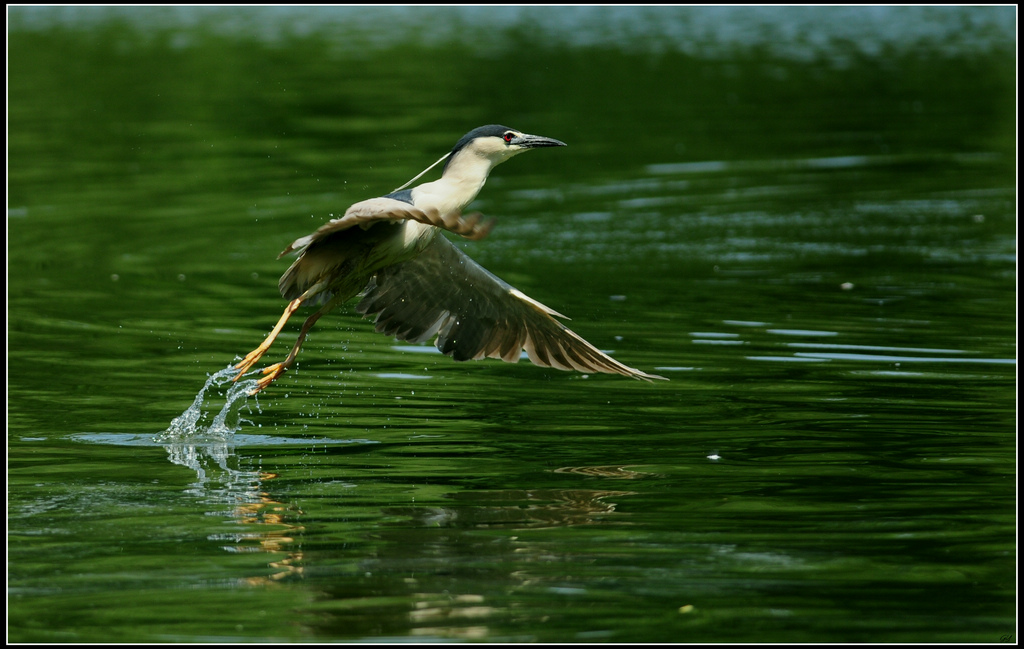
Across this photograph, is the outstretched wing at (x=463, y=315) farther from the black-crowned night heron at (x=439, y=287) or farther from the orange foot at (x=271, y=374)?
the orange foot at (x=271, y=374)

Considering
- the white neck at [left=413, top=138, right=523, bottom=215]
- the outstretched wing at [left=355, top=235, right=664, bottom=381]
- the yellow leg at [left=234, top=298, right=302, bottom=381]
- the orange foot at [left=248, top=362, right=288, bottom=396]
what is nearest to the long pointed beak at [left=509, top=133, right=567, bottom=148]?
the white neck at [left=413, top=138, right=523, bottom=215]

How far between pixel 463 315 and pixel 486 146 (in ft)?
4.13

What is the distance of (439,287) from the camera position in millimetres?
8938

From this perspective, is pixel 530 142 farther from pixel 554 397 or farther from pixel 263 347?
pixel 263 347

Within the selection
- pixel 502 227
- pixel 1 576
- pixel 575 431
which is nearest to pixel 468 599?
pixel 1 576

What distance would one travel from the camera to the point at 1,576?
6004 millimetres

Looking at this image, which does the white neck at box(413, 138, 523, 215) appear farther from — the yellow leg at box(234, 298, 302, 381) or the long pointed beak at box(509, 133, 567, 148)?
the yellow leg at box(234, 298, 302, 381)

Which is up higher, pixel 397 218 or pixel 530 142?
pixel 530 142

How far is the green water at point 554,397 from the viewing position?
18.6 ft

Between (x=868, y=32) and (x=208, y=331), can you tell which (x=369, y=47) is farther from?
(x=208, y=331)

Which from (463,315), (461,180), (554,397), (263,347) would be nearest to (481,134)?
(461,180)

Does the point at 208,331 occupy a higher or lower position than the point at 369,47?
lower

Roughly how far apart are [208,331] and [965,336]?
5.78 meters

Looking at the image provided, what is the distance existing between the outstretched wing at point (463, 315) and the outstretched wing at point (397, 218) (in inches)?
55.4
